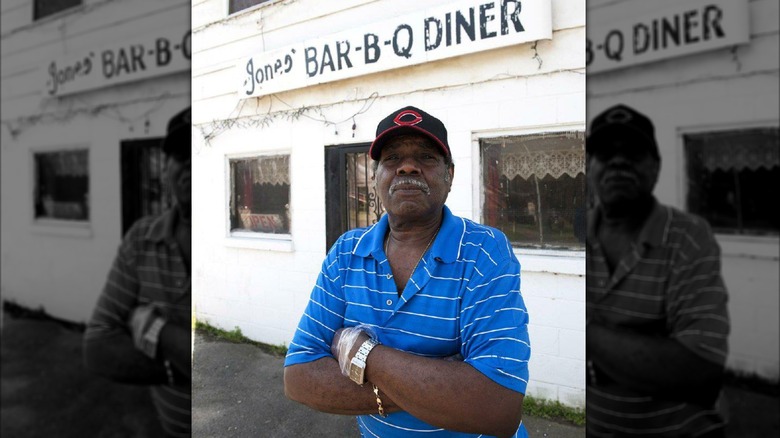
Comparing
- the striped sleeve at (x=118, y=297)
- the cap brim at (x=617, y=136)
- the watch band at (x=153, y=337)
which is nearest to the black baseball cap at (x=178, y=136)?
the striped sleeve at (x=118, y=297)

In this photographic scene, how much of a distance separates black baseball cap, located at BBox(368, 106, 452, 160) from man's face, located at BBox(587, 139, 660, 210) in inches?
32.3

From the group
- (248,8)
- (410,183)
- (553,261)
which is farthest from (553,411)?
(248,8)

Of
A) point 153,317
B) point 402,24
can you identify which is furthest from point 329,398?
point 402,24

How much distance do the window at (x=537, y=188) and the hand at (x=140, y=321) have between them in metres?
1.46

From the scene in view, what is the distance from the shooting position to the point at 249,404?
213 centimetres

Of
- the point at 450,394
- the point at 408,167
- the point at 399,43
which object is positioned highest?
the point at 399,43

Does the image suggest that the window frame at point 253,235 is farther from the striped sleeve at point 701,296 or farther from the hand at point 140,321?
the striped sleeve at point 701,296

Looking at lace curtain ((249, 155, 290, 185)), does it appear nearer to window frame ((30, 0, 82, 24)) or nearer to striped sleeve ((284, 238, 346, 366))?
striped sleeve ((284, 238, 346, 366))

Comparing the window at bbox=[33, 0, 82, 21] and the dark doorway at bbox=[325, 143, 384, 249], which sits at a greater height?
the window at bbox=[33, 0, 82, 21]

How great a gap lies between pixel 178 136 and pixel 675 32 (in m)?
0.60

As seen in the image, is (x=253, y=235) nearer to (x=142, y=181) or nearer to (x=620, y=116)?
(x=142, y=181)

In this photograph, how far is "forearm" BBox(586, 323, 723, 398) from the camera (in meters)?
0.47

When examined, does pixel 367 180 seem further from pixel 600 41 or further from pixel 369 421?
pixel 600 41

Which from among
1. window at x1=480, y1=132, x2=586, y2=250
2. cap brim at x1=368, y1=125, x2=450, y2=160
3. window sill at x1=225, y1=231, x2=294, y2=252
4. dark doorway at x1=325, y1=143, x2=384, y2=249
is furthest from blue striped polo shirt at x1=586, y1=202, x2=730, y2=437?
window sill at x1=225, y1=231, x2=294, y2=252
